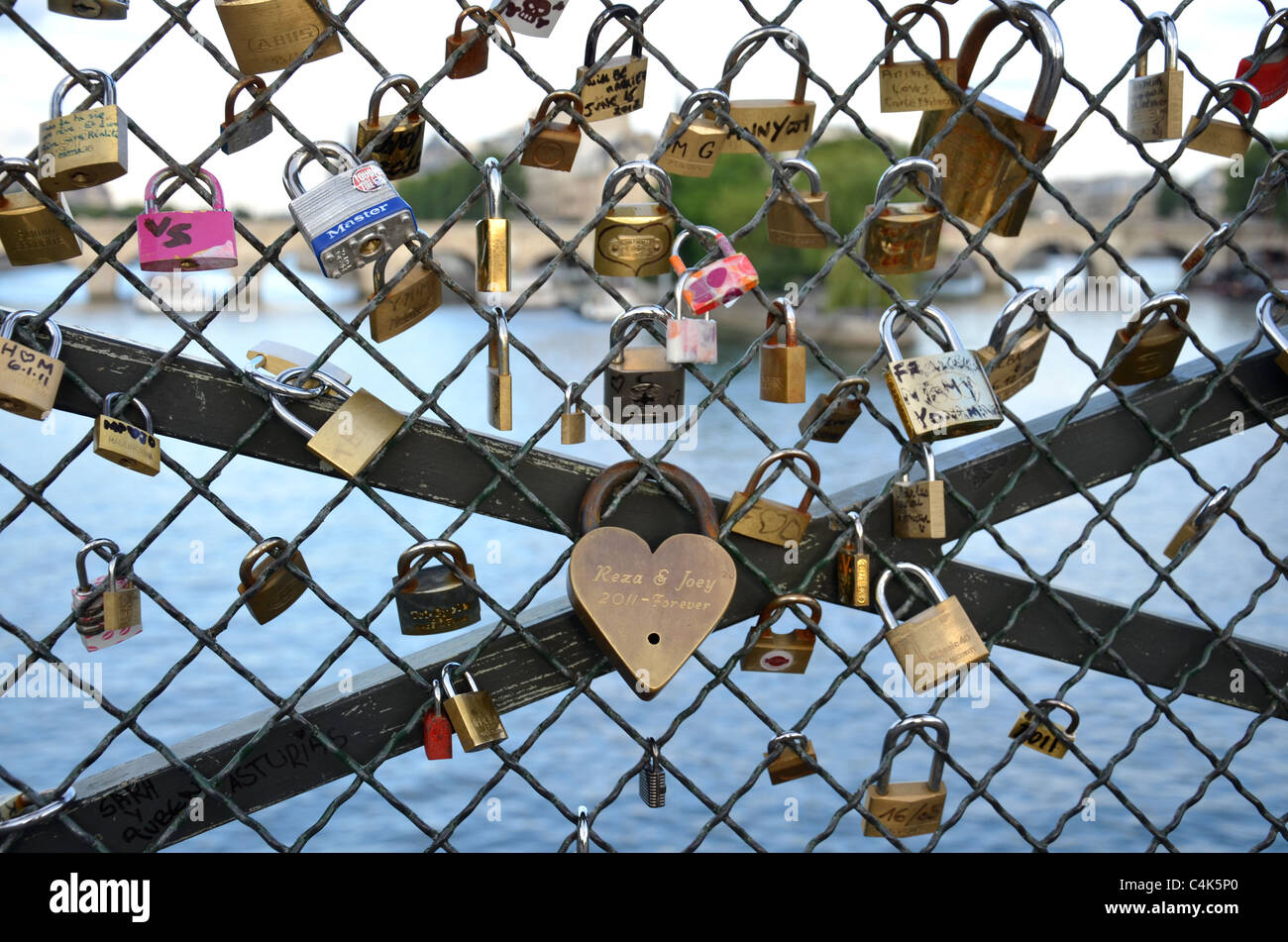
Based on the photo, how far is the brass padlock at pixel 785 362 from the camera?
135 cm

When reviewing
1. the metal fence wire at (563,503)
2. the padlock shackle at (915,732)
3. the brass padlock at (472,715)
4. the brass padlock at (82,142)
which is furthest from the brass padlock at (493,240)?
the padlock shackle at (915,732)

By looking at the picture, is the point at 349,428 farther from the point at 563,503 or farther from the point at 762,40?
the point at 762,40

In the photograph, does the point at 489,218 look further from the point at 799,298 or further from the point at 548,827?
the point at 548,827

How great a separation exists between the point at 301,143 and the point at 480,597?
54cm

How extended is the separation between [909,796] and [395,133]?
107 centimetres

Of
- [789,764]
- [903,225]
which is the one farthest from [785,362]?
[789,764]

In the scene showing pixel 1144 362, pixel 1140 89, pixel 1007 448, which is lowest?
pixel 1007 448

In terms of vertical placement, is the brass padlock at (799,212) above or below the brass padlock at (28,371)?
above

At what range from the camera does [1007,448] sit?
1.54m

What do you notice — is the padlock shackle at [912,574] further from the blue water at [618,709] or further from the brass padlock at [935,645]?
the blue water at [618,709]

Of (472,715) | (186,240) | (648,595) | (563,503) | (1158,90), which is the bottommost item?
(472,715)

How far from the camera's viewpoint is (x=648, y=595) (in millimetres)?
1372

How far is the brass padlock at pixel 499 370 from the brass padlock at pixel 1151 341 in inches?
31.7
